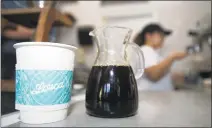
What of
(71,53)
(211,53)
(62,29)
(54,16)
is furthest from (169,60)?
(71,53)

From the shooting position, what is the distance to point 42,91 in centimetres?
32

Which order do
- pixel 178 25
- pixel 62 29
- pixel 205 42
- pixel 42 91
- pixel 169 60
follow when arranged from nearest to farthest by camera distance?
pixel 42 91, pixel 62 29, pixel 178 25, pixel 169 60, pixel 205 42

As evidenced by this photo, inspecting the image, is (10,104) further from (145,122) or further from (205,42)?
(205,42)

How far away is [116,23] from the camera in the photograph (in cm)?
85

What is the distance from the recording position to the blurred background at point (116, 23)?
0.51m

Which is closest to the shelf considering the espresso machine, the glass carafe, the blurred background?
the blurred background

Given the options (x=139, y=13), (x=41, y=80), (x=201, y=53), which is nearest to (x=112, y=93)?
(x=41, y=80)

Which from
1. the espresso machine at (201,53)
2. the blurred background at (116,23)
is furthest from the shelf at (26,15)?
the espresso machine at (201,53)

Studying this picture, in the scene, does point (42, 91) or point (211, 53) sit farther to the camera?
point (211, 53)

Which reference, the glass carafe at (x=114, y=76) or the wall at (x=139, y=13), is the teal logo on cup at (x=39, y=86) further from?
the wall at (x=139, y=13)

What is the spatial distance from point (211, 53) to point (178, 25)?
0.66 m

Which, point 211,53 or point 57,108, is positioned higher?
point 211,53

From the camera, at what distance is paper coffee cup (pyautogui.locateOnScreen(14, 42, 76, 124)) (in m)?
0.32

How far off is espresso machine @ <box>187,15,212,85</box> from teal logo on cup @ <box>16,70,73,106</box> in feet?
3.79
